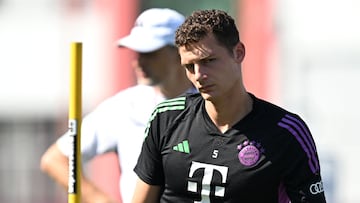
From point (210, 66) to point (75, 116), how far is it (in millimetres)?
565

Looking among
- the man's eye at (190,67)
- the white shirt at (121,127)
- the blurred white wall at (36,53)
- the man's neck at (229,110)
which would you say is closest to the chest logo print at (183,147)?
the man's neck at (229,110)

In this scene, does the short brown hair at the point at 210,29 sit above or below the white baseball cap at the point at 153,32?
above

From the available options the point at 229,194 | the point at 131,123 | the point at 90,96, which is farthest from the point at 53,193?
the point at 229,194

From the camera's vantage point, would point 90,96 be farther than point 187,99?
Yes

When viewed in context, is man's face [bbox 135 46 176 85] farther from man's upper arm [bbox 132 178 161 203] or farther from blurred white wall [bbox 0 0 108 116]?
blurred white wall [bbox 0 0 108 116]

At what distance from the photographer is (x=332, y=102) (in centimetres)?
1666

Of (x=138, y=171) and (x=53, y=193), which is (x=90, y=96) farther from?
(x=138, y=171)

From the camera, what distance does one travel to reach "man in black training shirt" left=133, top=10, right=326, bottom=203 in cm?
548

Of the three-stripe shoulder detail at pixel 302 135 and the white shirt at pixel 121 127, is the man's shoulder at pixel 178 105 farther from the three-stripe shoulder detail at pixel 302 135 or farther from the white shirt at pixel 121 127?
the white shirt at pixel 121 127

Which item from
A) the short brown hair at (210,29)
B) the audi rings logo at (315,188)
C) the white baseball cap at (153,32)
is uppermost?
the short brown hair at (210,29)

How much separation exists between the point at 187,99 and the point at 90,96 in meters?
13.2

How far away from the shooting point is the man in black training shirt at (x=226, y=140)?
18.0 feet

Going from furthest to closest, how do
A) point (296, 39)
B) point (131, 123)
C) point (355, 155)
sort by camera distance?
1. point (296, 39)
2. point (355, 155)
3. point (131, 123)

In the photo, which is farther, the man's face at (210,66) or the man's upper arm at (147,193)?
the man's upper arm at (147,193)
